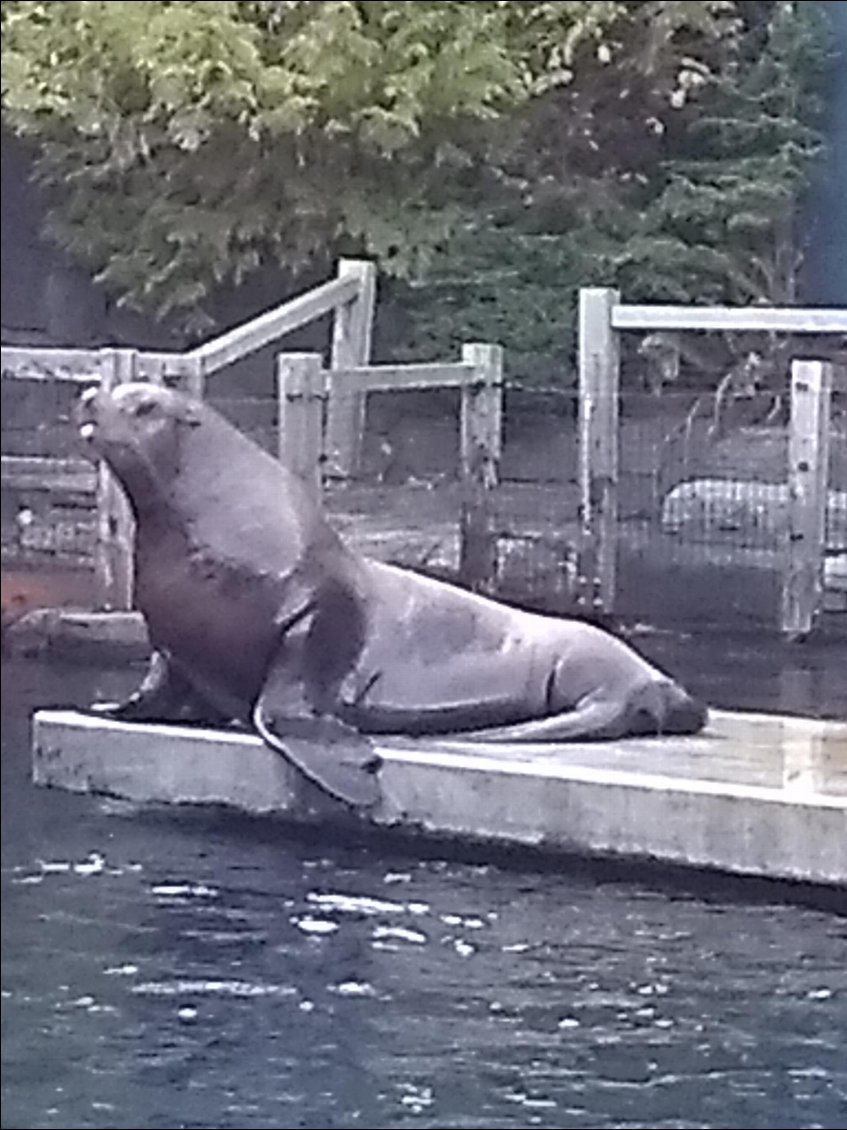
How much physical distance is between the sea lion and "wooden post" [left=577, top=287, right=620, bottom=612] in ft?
0.13

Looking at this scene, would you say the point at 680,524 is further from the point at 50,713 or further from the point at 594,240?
the point at 50,713

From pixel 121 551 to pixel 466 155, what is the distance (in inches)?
17.6

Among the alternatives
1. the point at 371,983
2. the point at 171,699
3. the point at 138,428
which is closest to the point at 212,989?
the point at 371,983

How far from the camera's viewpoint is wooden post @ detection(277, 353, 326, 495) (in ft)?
5.77

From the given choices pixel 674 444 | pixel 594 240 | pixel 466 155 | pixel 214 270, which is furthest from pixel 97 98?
pixel 674 444

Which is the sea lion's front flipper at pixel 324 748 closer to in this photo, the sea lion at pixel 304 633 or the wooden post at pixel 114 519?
the sea lion at pixel 304 633

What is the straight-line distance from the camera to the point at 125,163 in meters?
1.80

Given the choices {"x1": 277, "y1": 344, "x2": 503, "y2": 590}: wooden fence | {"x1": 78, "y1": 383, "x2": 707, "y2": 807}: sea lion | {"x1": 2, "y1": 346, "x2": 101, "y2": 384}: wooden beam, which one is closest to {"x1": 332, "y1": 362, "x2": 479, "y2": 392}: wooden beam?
{"x1": 277, "y1": 344, "x2": 503, "y2": 590}: wooden fence

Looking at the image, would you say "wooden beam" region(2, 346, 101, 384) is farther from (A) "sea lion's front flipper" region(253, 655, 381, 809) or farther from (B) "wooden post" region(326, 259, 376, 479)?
(A) "sea lion's front flipper" region(253, 655, 381, 809)

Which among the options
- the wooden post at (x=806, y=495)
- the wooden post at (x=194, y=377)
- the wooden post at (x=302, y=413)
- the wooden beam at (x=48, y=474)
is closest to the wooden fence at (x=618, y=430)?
the wooden post at (x=806, y=495)

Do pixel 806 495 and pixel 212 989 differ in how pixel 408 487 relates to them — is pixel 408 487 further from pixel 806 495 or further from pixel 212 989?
pixel 212 989

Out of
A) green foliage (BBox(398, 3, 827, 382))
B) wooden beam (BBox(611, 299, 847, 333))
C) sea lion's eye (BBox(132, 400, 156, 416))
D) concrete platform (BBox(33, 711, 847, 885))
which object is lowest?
concrete platform (BBox(33, 711, 847, 885))

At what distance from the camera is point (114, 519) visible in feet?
5.90

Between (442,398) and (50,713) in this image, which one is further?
(50,713)
